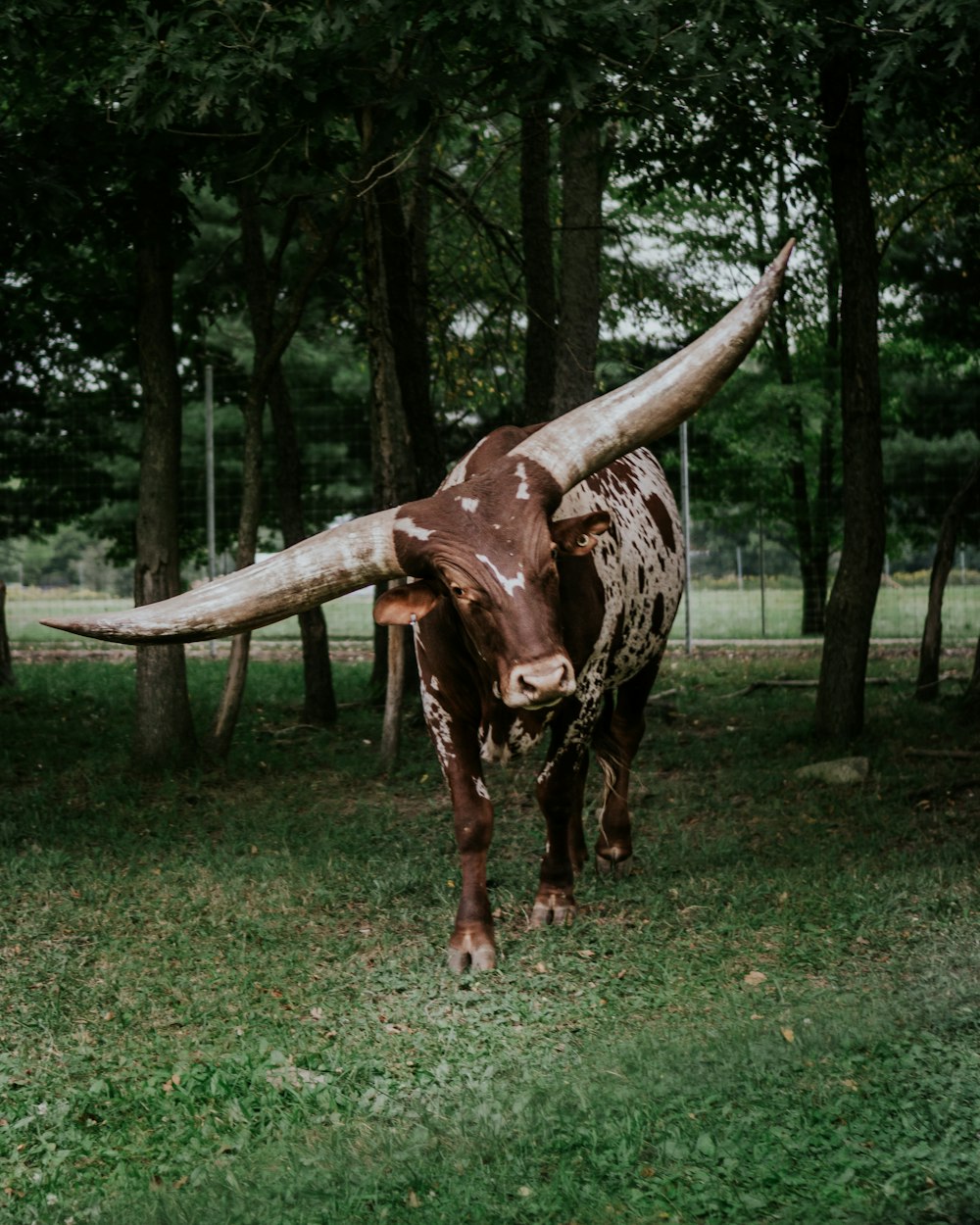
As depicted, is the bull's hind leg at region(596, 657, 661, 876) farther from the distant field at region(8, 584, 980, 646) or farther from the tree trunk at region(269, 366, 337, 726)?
the distant field at region(8, 584, 980, 646)

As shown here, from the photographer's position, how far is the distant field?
1852 cm

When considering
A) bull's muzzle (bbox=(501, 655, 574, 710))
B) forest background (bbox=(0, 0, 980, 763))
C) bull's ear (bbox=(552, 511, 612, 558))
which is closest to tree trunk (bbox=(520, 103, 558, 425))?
forest background (bbox=(0, 0, 980, 763))

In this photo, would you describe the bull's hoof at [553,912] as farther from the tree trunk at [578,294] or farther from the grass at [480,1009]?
the tree trunk at [578,294]

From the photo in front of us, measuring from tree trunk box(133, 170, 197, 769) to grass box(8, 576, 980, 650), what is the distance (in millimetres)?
9126

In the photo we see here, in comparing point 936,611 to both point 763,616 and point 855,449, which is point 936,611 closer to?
point 855,449

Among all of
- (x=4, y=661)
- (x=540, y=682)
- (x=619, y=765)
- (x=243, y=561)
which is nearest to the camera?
(x=540, y=682)

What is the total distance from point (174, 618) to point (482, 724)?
1.42 meters

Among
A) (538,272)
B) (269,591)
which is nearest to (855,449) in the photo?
(538,272)

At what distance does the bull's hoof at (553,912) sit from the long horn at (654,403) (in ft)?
6.20

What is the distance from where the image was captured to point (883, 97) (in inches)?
261

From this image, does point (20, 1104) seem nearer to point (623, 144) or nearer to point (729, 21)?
point (729, 21)

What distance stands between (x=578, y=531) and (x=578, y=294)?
437 cm

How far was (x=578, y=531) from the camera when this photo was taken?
5.24 metres

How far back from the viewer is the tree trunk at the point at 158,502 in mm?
8836
